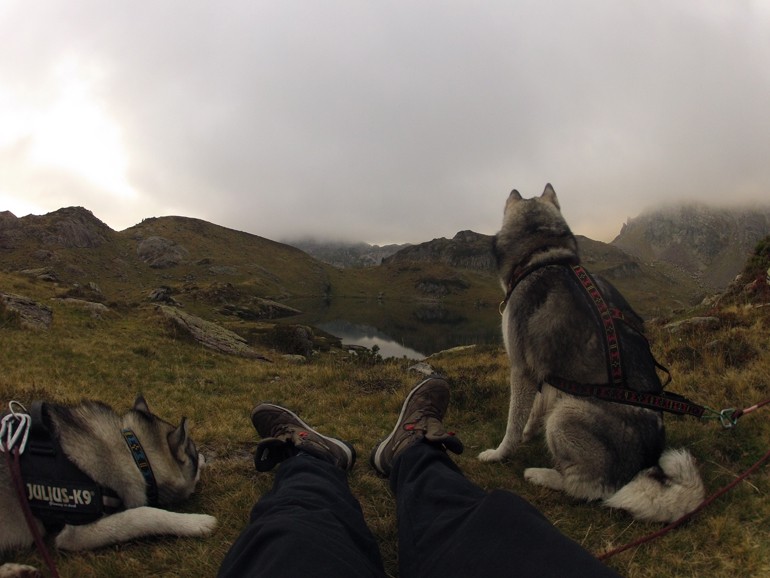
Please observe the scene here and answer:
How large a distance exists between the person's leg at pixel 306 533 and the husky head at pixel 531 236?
141 inches

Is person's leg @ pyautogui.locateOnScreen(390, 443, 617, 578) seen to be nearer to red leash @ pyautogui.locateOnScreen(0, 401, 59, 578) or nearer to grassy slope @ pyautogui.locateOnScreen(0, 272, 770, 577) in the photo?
grassy slope @ pyautogui.locateOnScreen(0, 272, 770, 577)

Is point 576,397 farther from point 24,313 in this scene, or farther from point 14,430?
point 24,313

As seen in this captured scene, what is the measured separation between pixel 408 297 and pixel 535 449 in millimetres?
185506

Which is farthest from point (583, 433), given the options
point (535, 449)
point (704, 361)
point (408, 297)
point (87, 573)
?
point (408, 297)

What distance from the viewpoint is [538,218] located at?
5570mm

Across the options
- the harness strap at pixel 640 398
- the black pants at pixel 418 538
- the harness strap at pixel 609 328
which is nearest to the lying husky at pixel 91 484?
the black pants at pixel 418 538

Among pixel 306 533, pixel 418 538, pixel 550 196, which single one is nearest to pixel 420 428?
pixel 418 538

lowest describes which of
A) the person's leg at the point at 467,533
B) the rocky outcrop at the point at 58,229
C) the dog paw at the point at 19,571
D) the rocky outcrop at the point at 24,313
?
the dog paw at the point at 19,571

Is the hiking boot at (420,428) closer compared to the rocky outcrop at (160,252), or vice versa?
the hiking boot at (420,428)

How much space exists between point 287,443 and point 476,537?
Result: 8.60 ft

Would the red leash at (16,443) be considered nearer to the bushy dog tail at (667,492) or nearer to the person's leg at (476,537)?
the person's leg at (476,537)

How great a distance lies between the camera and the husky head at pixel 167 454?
4074 millimetres

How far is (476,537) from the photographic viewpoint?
83.7 inches

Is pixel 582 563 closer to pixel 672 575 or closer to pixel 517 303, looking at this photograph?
pixel 672 575
